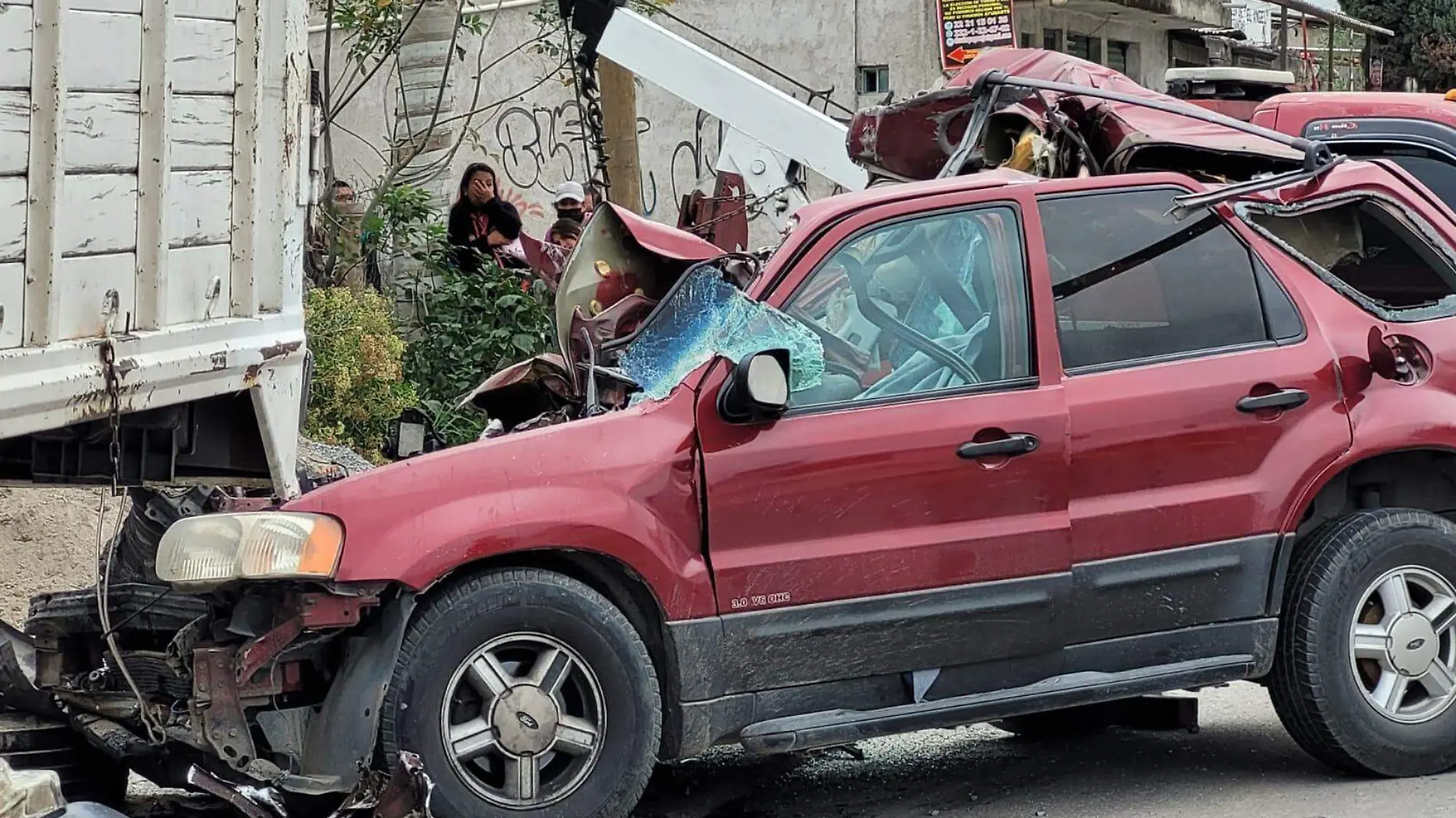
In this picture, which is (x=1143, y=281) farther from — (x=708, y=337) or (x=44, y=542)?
(x=44, y=542)

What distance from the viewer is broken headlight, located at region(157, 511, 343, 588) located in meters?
4.50

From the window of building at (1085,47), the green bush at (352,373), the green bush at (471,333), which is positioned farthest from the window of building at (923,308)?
the window of building at (1085,47)

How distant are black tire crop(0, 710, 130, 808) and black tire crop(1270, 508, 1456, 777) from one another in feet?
11.6

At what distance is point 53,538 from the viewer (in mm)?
8383

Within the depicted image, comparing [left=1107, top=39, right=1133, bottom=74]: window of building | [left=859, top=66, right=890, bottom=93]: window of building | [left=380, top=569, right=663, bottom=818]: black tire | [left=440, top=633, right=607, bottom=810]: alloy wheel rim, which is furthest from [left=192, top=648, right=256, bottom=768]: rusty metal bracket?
[left=1107, top=39, right=1133, bottom=74]: window of building

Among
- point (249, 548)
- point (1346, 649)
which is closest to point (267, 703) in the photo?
point (249, 548)

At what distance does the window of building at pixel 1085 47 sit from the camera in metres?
18.9

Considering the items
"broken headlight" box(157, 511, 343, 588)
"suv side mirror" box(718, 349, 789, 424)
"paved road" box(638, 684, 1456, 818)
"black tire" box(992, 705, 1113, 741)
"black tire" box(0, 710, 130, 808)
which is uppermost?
"suv side mirror" box(718, 349, 789, 424)

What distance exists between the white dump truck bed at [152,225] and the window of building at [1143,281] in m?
2.34

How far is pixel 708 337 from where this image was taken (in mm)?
Result: 5195

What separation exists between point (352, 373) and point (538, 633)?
485cm

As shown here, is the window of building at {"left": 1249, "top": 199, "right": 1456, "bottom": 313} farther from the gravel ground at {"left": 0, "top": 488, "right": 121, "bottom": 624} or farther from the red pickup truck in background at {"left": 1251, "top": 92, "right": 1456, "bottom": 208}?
→ the gravel ground at {"left": 0, "top": 488, "right": 121, "bottom": 624}

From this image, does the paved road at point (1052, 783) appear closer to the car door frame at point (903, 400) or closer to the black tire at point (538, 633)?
the car door frame at point (903, 400)

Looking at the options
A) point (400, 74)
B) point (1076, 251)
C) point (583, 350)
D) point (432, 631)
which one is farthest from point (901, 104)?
point (400, 74)
